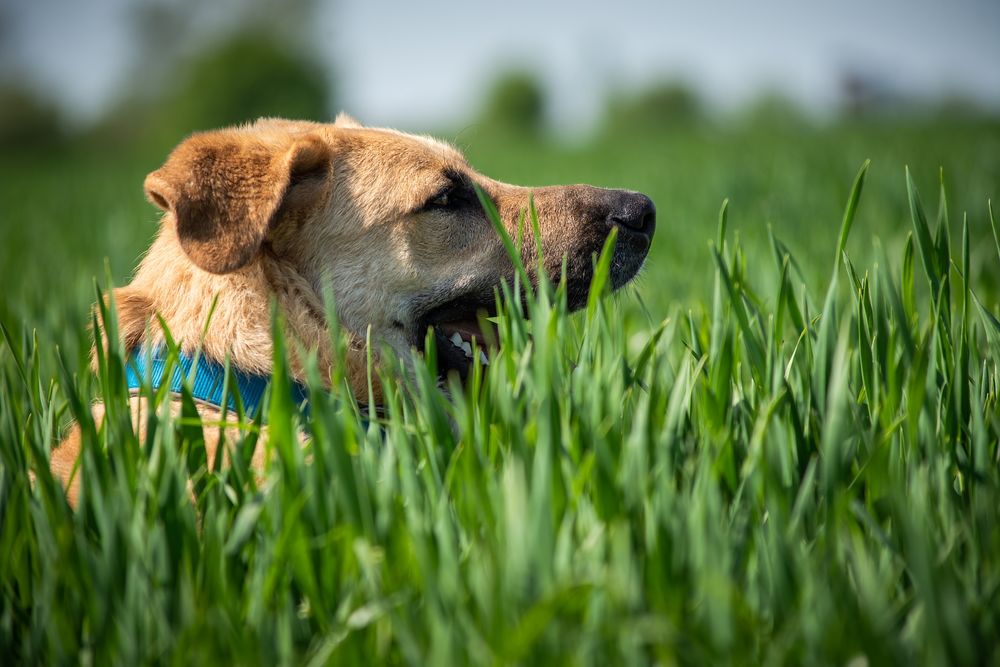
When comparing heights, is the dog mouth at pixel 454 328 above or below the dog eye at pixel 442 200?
below

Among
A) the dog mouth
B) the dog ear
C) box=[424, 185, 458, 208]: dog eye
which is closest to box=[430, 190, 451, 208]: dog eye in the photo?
box=[424, 185, 458, 208]: dog eye

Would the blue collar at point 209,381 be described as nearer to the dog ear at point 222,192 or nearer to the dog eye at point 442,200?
the dog ear at point 222,192

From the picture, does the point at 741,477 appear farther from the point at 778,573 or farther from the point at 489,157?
the point at 489,157

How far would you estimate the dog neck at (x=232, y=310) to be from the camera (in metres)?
2.07

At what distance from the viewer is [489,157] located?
16547 millimetres

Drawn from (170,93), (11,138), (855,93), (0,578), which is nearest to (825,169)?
(0,578)

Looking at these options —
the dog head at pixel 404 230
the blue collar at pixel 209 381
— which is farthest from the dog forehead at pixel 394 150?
the blue collar at pixel 209 381

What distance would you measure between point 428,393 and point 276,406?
0.29 m

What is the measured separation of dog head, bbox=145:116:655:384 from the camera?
2357mm

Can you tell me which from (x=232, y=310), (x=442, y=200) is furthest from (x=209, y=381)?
(x=442, y=200)

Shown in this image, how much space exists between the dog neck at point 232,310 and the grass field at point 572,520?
0.89ft

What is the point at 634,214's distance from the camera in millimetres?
2572

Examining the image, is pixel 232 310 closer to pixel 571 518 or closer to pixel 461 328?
pixel 461 328

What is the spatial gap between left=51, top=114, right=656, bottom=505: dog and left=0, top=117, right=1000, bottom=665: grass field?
0.40 m
